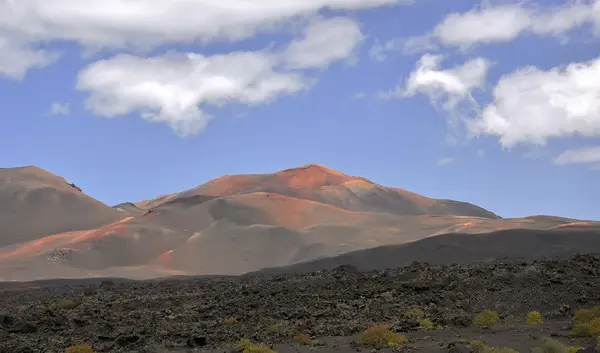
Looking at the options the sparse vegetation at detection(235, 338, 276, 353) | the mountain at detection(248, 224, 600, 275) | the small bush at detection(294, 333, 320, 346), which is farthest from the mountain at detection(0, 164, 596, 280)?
the sparse vegetation at detection(235, 338, 276, 353)

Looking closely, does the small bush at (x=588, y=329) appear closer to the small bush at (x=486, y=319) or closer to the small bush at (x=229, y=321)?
the small bush at (x=486, y=319)

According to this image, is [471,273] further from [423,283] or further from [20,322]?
[20,322]

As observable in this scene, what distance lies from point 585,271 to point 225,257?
66.8 m

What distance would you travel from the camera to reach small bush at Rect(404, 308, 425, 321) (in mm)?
26309

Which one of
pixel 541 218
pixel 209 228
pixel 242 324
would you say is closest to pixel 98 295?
pixel 242 324

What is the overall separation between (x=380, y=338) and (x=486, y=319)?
485cm

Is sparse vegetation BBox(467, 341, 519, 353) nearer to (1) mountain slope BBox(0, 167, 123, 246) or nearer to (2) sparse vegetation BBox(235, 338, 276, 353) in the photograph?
(2) sparse vegetation BBox(235, 338, 276, 353)

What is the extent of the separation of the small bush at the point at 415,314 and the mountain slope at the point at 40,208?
320 feet

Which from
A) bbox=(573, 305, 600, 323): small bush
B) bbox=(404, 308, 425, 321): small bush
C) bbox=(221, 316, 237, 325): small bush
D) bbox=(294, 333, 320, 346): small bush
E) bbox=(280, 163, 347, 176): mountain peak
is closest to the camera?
bbox=(294, 333, 320, 346): small bush

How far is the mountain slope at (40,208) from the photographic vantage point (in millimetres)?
117688

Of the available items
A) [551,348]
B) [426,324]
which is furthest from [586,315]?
[551,348]

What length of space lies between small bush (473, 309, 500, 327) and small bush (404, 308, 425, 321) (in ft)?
6.92

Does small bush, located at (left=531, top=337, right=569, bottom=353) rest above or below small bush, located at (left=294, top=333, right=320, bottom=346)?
below

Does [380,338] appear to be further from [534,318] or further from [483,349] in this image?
[534,318]
